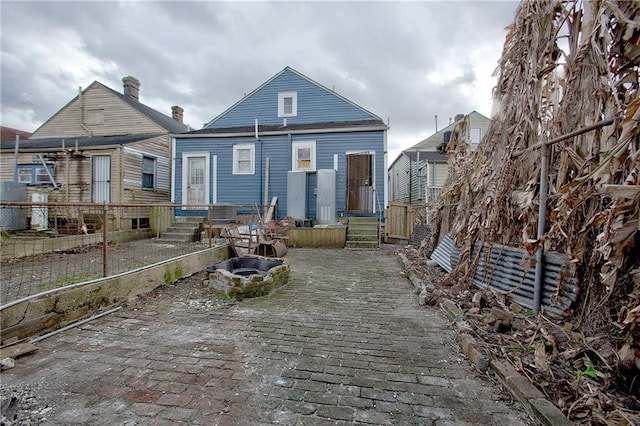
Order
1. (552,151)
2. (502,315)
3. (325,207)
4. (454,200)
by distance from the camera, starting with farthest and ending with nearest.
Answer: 1. (325,207)
2. (454,200)
3. (552,151)
4. (502,315)

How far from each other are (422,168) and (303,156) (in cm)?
845

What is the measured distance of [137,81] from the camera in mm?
18375

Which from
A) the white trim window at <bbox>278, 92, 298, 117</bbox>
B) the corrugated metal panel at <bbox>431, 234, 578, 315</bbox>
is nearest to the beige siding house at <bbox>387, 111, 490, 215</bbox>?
the white trim window at <bbox>278, 92, 298, 117</bbox>

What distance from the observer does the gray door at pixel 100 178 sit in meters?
12.7

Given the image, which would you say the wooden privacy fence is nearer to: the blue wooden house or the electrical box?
the blue wooden house

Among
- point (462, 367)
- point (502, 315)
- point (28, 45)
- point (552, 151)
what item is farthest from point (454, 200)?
point (28, 45)

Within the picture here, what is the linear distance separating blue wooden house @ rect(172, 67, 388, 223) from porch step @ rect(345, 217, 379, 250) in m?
0.71

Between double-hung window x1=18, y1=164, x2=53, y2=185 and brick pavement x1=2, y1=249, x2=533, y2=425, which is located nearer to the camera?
brick pavement x1=2, y1=249, x2=533, y2=425

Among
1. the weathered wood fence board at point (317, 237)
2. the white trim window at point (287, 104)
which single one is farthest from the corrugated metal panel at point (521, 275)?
the white trim window at point (287, 104)

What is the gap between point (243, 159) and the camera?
Answer: 12.6 meters

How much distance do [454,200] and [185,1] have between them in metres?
9.94

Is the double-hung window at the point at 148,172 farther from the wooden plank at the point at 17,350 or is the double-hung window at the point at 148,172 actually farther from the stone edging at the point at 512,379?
the stone edging at the point at 512,379

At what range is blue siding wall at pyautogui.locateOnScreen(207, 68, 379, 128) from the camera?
499 inches

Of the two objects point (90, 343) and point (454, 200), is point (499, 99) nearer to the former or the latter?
point (454, 200)
